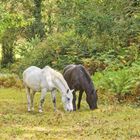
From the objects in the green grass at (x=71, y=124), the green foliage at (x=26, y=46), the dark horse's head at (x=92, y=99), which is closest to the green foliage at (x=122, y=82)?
the green grass at (x=71, y=124)

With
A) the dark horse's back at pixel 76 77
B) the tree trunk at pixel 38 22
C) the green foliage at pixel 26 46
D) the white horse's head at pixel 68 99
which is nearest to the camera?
the white horse's head at pixel 68 99

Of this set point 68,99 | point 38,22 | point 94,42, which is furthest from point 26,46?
point 68,99

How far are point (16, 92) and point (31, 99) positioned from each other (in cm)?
546

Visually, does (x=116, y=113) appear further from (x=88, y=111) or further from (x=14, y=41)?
(x=14, y=41)

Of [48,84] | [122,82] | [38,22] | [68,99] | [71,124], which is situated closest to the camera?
[71,124]

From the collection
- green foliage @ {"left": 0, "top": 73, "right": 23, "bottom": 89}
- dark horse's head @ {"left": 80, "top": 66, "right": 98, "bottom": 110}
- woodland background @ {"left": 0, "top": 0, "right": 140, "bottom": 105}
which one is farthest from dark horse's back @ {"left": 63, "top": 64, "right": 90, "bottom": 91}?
green foliage @ {"left": 0, "top": 73, "right": 23, "bottom": 89}

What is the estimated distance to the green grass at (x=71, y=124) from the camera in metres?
11.1

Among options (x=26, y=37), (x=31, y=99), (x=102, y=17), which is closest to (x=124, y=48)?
(x=102, y=17)

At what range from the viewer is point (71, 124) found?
1284cm

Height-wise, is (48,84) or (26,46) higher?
(26,46)

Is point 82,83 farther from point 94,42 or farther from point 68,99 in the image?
point 94,42

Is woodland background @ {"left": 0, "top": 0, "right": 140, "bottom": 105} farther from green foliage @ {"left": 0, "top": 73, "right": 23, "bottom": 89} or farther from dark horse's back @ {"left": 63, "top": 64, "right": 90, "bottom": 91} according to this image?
dark horse's back @ {"left": 63, "top": 64, "right": 90, "bottom": 91}

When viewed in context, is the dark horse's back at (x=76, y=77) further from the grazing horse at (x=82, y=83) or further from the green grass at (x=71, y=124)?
the green grass at (x=71, y=124)

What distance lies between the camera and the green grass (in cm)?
1112
